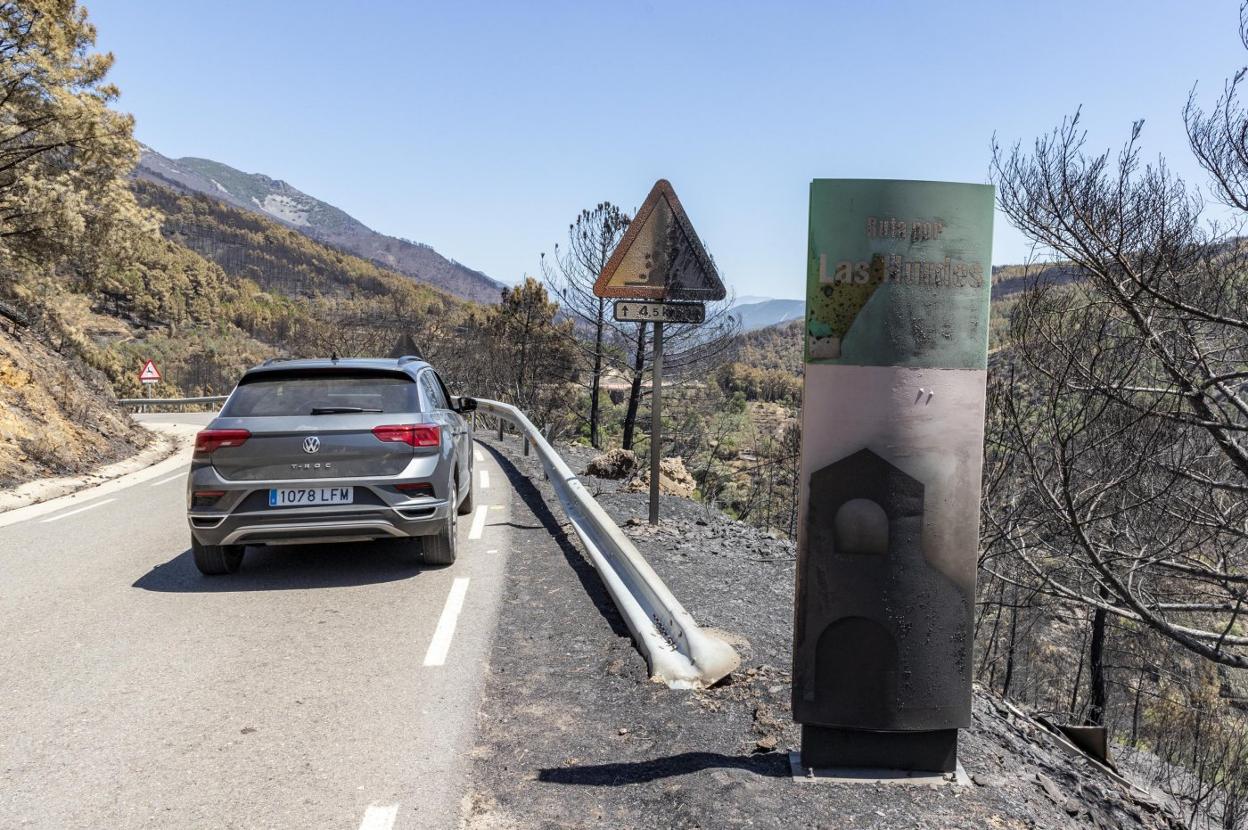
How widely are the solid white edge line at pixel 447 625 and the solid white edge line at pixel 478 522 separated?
1.67 meters

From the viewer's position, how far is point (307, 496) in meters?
5.79

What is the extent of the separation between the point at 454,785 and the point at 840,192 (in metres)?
2.58

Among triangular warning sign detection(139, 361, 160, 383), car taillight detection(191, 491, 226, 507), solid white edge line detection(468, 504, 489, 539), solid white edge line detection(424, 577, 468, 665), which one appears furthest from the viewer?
triangular warning sign detection(139, 361, 160, 383)

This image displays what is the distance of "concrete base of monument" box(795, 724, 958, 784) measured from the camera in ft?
9.64

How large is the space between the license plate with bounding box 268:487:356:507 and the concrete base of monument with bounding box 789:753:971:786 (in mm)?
3941

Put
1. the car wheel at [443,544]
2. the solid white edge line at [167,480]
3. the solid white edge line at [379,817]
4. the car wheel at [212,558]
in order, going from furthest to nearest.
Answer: the solid white edge line at [167,480] < the car wheel at [443,544] < the car wheel at [212,558] < the solid white edge line at [379,817]

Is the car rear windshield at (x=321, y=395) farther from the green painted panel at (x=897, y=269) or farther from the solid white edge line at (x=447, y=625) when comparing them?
the green painted panel at (x=897, y=269)

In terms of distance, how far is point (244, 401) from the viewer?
5945 mm

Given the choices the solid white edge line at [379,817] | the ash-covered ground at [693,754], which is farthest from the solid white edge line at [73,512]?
the solid white edge line at [379,817]

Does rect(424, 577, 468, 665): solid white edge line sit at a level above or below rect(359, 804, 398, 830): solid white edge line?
above

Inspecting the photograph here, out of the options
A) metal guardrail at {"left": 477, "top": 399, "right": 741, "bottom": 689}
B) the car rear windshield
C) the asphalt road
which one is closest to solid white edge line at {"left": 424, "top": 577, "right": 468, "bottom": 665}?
the asphalt road

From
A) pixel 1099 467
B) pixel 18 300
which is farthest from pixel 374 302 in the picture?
pixel 1099 467

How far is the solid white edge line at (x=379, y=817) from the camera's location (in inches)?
111

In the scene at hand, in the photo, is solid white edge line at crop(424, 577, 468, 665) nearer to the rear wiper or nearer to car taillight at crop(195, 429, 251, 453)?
the rear wiper
